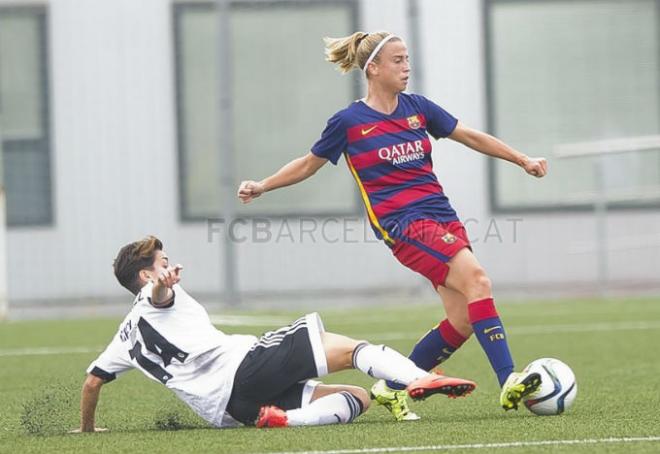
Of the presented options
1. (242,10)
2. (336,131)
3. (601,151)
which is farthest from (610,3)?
(336,131)

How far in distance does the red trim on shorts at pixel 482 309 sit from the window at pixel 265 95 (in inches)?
380

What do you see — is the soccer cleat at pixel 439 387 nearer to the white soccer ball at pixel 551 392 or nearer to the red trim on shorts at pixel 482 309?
the white soccer ball at pixel 551 392

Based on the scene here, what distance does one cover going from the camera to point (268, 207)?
1609cm

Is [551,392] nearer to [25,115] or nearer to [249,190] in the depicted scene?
[249,190]

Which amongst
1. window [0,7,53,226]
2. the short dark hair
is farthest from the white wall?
the short dark hair

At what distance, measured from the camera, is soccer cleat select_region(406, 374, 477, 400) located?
5734 millimetres

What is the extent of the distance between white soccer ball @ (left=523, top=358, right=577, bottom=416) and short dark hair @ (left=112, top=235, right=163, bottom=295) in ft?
5.16

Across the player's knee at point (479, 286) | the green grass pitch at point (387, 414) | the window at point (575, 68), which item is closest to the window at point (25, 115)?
the green grass pitch at point (387, 414)

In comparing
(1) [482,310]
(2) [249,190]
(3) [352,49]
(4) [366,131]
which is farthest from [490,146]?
(2) [249,190]

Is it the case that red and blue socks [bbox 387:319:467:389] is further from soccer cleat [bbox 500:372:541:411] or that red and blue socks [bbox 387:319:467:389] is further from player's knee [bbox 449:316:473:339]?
soccer cleat [bbox 500:372:541:411]

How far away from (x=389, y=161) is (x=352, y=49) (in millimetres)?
601

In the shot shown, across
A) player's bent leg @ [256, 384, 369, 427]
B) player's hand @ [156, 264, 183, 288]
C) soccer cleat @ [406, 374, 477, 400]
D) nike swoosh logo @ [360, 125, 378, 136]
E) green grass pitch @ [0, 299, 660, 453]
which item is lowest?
green grass pitch @ [0, 299, 660, 453]

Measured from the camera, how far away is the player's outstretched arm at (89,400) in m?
6.06

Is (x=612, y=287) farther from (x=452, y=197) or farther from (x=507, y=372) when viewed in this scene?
(x=507, y=372)
